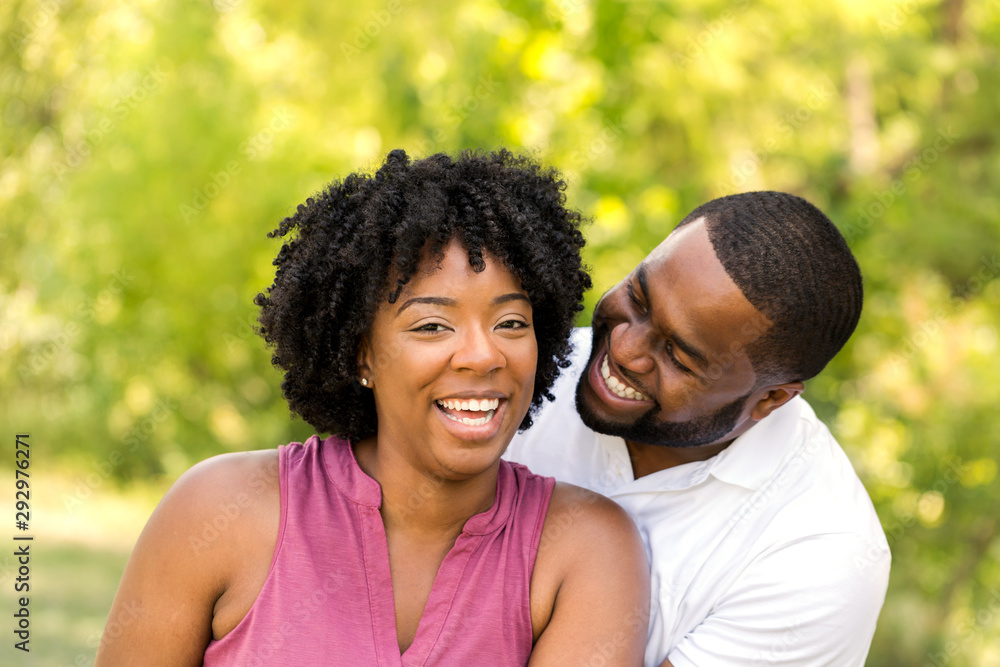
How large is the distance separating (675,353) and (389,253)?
0.92 m

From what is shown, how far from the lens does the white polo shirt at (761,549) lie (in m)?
2.47

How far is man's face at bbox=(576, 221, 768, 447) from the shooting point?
2.57 metres

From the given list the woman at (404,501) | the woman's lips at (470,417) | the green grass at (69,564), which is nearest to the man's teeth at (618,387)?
the woman at (404,501)

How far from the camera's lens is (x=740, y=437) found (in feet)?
9.39

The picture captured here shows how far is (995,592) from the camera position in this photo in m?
5.24

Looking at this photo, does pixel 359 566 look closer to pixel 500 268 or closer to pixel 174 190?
pixel 500 268

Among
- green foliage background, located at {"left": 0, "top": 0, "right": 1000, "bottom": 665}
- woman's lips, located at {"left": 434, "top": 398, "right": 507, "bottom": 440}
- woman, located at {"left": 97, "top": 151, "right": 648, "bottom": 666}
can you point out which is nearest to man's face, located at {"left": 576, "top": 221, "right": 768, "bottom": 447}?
woman, located at {"left": 97, "top": 151, "right": 648, "bottom": 666}

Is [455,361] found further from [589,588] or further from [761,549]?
[761,549]

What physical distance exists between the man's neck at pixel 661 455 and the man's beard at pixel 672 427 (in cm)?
8

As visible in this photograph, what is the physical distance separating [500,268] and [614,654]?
37.4 inches

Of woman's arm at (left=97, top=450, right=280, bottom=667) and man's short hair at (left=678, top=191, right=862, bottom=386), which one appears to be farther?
man's short hair at (left=678, top=191, right=862, bottom=386)

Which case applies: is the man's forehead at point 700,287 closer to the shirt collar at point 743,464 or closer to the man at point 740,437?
the man at point 740,437

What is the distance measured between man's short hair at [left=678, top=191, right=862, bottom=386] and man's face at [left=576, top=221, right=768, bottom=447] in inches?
1.2

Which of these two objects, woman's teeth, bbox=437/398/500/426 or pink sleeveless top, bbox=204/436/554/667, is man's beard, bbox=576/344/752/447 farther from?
woman's teeth, bbox=437/398/500/426
